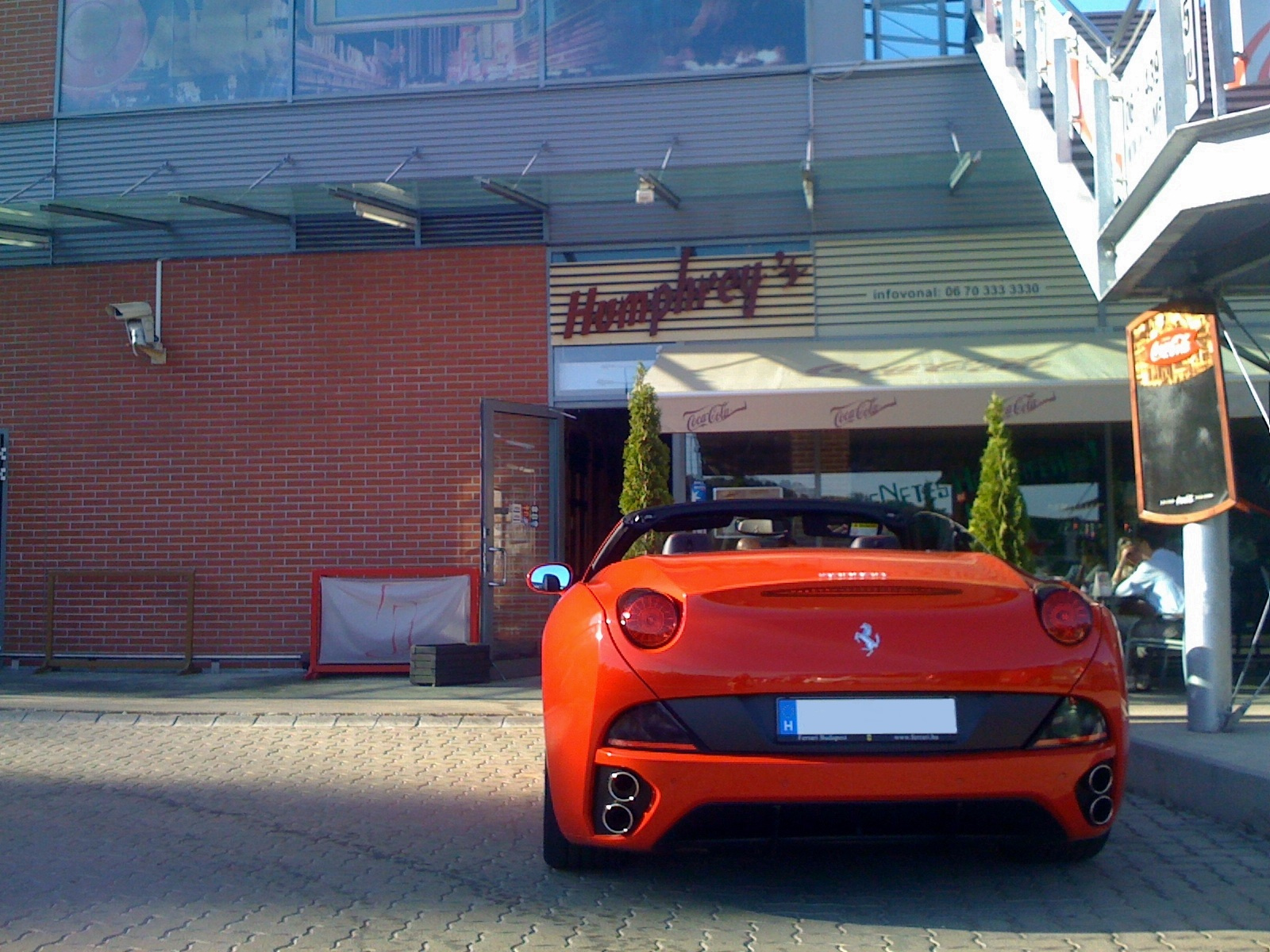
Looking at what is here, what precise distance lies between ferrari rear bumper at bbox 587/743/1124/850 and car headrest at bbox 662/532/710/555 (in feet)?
3.76

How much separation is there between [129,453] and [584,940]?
1073cm

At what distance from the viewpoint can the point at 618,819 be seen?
145 inches

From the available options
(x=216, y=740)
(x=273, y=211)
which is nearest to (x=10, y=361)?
(x=273, y=211)

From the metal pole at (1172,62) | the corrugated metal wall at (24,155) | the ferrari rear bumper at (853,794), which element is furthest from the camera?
the corrugated metal wall at (24,155)

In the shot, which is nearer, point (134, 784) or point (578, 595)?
point (578, 595)

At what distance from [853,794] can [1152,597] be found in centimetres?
726

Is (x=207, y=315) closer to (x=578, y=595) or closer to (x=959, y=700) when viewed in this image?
(x=578, y=595)

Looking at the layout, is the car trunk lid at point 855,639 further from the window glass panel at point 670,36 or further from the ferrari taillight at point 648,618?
the window glass panel at point 670,36

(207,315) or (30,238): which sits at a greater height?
(30,238)

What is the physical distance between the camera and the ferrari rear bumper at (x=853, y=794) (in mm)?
3525

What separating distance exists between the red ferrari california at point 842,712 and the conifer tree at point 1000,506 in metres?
5.38

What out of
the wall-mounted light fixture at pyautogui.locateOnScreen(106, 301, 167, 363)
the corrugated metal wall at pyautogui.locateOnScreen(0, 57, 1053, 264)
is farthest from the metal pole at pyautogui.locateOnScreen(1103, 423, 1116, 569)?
the wall-mounted light fixture at pyautogui.locateOnScreen(106, 301, 167, 363)

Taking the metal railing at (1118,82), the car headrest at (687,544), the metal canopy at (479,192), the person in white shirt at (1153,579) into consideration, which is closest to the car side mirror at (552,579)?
the car headrest at (687,544)

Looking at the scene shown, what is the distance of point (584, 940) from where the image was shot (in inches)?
143
